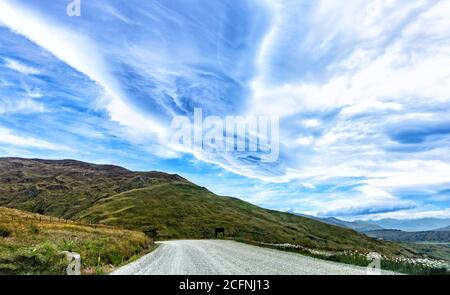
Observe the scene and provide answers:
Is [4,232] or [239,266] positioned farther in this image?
[4,232]

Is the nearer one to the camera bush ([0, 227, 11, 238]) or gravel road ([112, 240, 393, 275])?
gravel road ([112, 240, 393, 275])

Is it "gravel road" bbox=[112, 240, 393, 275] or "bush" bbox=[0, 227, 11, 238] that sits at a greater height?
"bush" bbox=[0, 227, 11, 238]

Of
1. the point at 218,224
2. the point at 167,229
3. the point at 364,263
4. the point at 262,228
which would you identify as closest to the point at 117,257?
the point at 364,263

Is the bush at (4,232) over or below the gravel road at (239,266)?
over

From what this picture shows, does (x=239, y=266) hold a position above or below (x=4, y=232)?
below

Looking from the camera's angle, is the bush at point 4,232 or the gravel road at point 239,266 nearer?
the gravel road at point 239,266

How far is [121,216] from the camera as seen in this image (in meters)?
176

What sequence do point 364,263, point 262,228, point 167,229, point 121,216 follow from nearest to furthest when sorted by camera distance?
point 364,263 → point 167,229 → point 121,216 → point 262,228
